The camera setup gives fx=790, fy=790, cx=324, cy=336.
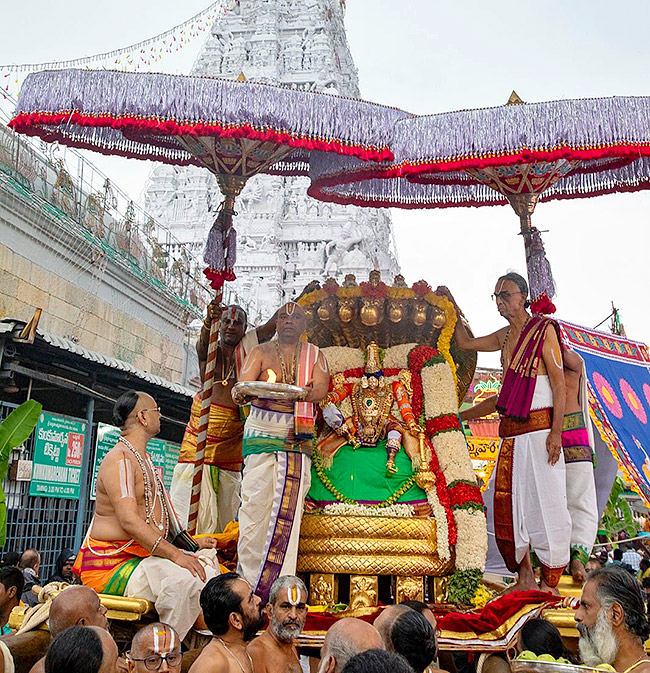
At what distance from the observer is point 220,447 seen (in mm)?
6965

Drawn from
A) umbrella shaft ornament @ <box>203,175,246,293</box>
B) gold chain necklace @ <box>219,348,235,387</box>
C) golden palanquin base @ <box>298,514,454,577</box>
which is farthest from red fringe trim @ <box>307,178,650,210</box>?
golden palanquin base @ <box>298,514,454,577</box>

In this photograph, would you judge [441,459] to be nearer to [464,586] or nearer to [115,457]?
[464,586]

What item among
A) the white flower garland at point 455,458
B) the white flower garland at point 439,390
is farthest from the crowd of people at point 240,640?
the white flower garland at point 439,390

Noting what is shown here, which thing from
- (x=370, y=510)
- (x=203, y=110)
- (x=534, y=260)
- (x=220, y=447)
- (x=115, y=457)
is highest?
(x=203, y=110)

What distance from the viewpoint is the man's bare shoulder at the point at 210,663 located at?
10.5 ft

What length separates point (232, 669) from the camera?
10.7 ft

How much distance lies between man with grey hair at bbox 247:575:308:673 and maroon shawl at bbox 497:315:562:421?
2486mm

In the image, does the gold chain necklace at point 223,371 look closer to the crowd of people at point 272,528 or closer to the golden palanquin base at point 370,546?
the crowd of people at point 272,528

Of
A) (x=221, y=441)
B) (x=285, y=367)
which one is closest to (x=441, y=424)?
(x=285, y=367)

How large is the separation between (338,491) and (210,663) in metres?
2.78

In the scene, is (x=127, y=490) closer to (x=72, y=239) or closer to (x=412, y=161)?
(x=412, y=161)

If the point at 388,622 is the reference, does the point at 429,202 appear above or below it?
above

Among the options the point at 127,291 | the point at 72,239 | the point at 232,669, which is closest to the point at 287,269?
the point at 127,291

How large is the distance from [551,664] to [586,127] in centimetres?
377
